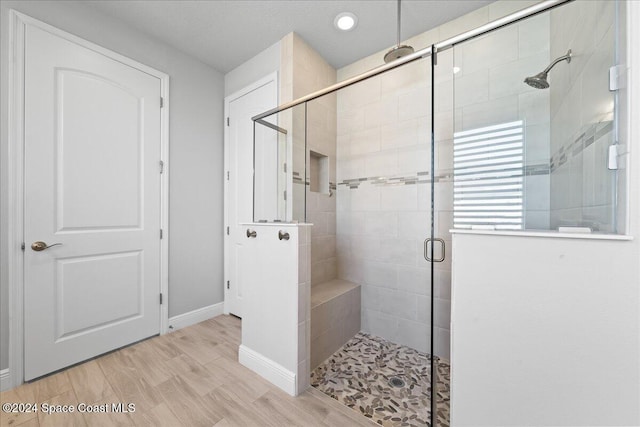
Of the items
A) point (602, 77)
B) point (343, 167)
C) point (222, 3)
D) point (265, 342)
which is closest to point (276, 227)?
point (265, 342)

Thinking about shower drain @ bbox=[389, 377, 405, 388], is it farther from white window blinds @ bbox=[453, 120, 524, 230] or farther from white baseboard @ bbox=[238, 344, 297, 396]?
white window blinds @ bbox=[453, 120, 524, 230]

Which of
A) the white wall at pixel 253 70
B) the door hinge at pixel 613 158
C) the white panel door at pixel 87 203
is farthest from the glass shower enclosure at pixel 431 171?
the white panel door at pixel 87 203

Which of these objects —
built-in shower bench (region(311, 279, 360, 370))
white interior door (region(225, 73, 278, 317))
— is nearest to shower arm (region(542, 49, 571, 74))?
built-in shower bench (region(311, 279, 360, 370))

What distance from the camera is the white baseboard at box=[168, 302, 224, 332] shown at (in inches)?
87.3

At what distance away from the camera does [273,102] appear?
87.2 inches

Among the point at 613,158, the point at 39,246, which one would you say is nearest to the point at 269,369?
the point at 39,246

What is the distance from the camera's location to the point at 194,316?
237 centimetres

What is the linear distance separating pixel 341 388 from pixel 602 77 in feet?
6.27

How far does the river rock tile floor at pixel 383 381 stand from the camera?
1273 millimetres

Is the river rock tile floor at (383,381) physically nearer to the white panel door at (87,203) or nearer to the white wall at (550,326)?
the white wall at (550,326)

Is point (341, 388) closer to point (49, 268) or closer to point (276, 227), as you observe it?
point (276, 227)

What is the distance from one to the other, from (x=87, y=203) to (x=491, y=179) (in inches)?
101

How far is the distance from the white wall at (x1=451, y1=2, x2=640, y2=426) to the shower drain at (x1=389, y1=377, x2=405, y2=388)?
2.30ft

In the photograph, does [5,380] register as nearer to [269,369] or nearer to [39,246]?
[39,246]
